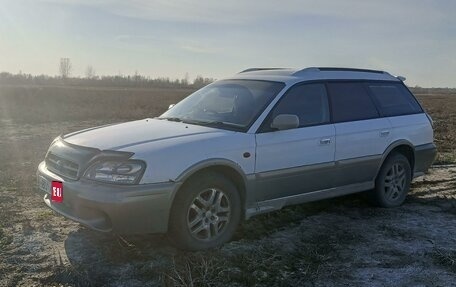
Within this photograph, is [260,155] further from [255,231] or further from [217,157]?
[255,231]

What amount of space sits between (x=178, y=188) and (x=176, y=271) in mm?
732

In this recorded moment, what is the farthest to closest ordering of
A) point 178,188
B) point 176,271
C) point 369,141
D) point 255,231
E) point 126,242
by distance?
point 369,141, point 255,231, point 126,242, point 178,188, point 176,271

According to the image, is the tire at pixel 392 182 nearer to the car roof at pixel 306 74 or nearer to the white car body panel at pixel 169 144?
the car roof at pixel 306 74

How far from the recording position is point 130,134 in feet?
15.8

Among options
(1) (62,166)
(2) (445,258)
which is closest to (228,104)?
(1) (62,166)

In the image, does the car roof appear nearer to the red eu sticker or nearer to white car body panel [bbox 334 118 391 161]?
white car body panel [bbox 334 118 391 161]

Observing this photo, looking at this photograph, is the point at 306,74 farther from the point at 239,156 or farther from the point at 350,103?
the point at 239,156

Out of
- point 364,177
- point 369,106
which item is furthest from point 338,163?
point 369,106

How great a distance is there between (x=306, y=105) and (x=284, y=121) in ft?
2.29

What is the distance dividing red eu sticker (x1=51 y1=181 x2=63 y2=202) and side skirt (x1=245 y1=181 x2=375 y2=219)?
1.77 m

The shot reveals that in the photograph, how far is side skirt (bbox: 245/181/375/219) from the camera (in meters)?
5.06

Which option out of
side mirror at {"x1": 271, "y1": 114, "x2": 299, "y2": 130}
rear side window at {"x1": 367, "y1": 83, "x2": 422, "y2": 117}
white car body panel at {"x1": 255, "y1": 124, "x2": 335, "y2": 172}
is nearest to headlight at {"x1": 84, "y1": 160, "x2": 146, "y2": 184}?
white car body panel at {"x1": 255, "y1": 124, "x2": 335, "y2": 172}

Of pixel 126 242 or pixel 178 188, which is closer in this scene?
pixel 178 188

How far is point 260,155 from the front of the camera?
16.3 ft
